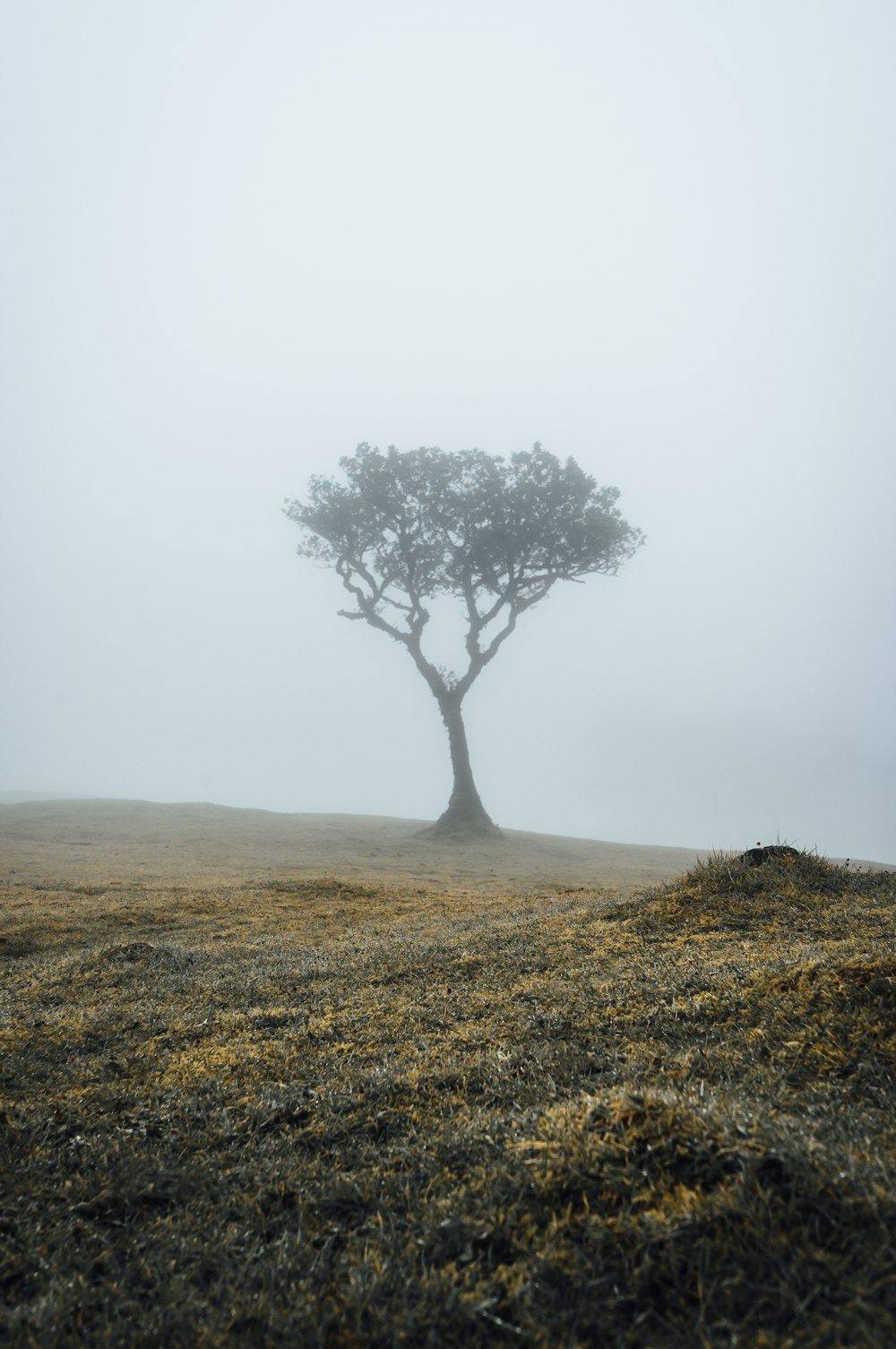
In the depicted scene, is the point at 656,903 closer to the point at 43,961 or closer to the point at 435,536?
the point at 43,961

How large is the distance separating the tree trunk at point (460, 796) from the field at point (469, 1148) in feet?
69.4

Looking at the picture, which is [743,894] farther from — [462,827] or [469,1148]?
[462,827]

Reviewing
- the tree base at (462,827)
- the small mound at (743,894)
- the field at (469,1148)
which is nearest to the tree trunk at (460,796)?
the tree base at (462,827)

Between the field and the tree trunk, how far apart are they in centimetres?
2114

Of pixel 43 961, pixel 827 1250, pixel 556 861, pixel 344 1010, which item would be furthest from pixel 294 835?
pixel 827 1250

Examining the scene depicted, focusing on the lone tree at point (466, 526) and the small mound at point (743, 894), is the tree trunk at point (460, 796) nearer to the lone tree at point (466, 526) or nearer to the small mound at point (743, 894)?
the lone tree at point (466, 526)

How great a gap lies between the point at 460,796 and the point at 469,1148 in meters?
25.2

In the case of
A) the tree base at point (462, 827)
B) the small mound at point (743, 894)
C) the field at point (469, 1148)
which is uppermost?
the small mound at point (743, 894)

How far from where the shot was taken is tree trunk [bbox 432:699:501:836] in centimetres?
2598

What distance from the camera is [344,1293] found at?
1635 mm

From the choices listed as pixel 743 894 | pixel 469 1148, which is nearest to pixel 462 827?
pixel 743 894

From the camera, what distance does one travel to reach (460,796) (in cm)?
2719

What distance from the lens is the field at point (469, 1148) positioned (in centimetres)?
152

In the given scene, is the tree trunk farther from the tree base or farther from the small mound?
the small mound
